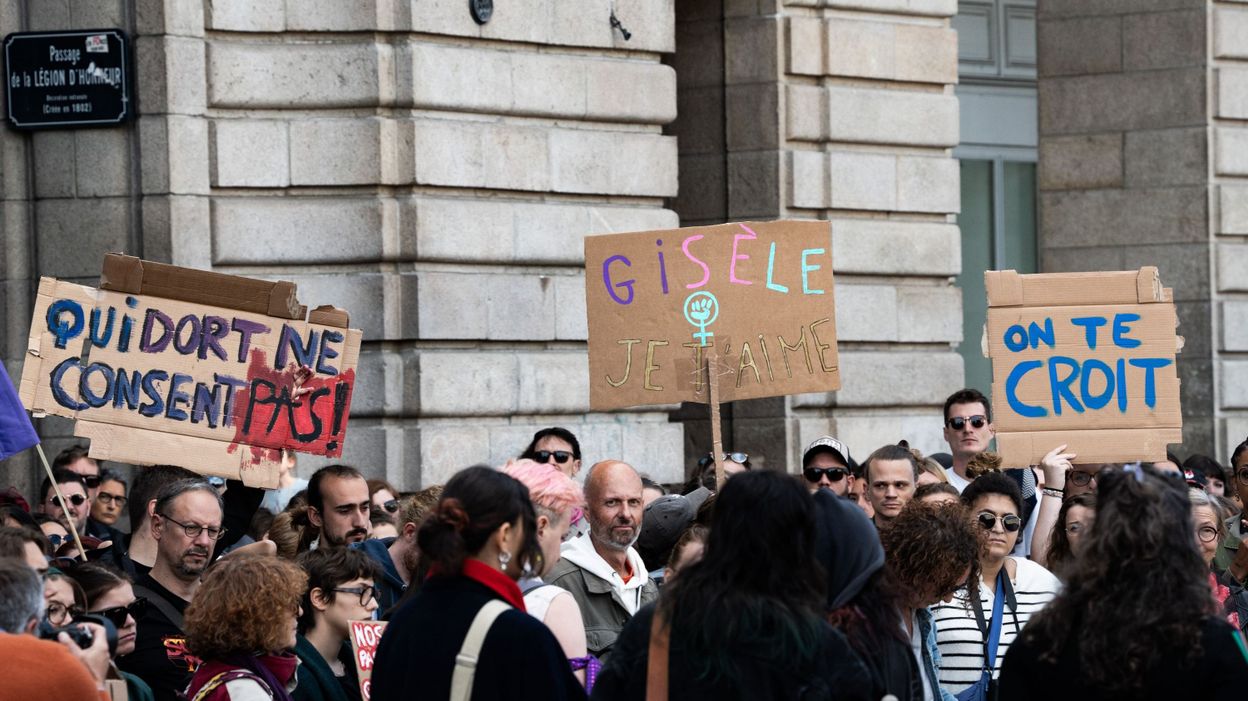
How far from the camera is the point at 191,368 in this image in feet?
29.1

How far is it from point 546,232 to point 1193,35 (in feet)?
24.0

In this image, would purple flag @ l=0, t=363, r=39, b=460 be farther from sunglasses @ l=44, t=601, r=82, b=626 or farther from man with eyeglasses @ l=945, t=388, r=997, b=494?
man with eyeglasses @ l=945, t=388, r=997, b=494

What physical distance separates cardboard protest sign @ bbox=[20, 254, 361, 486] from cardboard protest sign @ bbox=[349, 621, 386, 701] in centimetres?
210

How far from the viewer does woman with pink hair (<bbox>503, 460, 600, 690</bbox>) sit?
18.7 ft

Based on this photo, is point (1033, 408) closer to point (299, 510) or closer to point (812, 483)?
point (812, 483)

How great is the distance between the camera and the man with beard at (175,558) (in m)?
6.84

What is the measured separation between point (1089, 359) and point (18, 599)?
603 cm

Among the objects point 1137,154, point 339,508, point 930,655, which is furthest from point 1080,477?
point 1137,154

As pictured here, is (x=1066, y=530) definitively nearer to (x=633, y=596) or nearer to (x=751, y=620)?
(x=633, y=596)

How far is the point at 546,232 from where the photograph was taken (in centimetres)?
1280

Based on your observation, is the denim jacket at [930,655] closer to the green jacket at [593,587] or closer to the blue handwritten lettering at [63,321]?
the green jacket at [593,587]

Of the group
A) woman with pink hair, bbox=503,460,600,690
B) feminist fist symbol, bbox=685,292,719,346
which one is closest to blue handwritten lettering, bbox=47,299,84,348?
feminist fist symbol, bbox=685,292,719,346

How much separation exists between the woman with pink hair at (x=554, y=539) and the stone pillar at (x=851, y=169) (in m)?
8.46

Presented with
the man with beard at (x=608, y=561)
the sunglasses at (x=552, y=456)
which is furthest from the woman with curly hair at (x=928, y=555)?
the sunglasses at (x=552, y=456)
